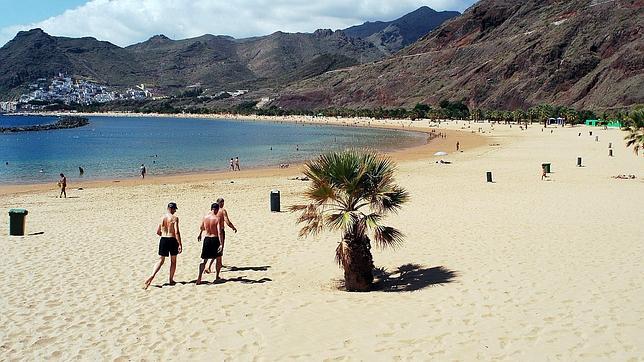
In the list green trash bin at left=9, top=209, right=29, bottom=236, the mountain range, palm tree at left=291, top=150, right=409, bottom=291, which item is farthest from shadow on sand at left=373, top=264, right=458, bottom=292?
the mountain range

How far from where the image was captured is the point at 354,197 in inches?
363

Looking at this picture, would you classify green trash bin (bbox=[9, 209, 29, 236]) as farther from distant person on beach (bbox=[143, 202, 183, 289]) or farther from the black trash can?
the black trash can

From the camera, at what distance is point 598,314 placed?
24.0 ft

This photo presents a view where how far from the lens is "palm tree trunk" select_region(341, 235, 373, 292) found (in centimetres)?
905

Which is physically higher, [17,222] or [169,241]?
[169,241]

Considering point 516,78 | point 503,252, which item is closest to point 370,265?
point 503,252

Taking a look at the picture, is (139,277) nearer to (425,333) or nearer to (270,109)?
(425,333)

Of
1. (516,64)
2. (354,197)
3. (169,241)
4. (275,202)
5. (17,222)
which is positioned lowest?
(17,222)

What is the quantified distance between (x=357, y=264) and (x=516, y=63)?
447ft

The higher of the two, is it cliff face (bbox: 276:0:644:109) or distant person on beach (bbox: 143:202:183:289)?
cliff face (bbox: 276:0:644:109)

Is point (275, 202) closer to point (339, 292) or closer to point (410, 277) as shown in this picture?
point (410, 277)

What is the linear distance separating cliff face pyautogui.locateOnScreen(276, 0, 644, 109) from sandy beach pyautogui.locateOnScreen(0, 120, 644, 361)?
97225 millimetres

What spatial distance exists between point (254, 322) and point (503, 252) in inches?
228

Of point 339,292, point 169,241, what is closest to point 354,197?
point 339,292
